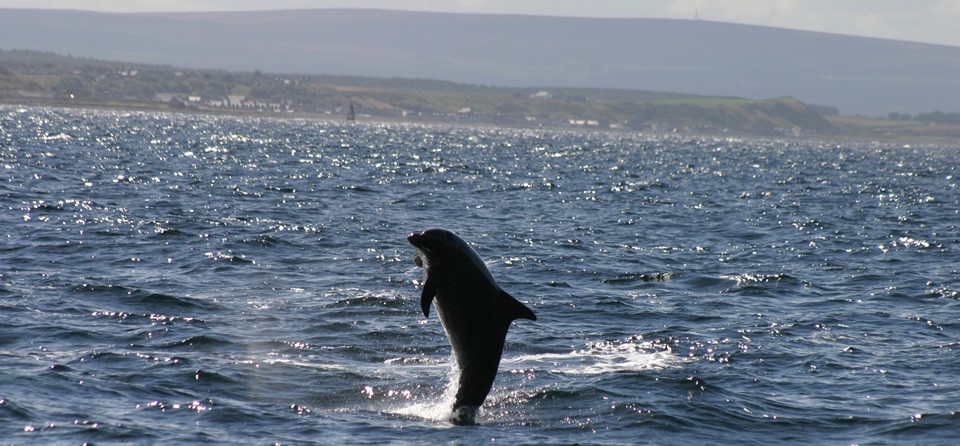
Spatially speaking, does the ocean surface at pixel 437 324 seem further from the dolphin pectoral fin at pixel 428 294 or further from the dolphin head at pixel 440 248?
the dolphin head at pixel 440 248

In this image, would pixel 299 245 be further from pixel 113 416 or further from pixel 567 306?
pixel 113 416

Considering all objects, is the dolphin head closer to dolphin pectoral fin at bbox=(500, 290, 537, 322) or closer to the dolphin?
the dolphin

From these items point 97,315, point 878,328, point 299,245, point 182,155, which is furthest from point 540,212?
point 182,155

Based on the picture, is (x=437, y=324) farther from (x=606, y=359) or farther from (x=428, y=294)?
(x=428, y=294)

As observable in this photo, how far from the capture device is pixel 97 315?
22344 millimetres

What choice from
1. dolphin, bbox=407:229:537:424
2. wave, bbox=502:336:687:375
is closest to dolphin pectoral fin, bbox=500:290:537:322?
dolphin, bbox=407:229:537:424

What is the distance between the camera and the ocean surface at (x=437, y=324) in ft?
54.9

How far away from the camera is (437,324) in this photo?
79.4 feet

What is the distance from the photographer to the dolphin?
51.3ft

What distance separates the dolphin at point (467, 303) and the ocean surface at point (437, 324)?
831 millimetres

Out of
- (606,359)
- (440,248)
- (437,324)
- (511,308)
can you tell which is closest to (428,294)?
(440,248)

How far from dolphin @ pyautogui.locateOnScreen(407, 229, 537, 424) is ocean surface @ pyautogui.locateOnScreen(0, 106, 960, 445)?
831 mm

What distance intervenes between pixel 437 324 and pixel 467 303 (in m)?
8.18

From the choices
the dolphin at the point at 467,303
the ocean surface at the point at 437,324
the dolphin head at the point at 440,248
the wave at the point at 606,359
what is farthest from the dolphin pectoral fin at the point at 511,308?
the wave at the point at 606,359
